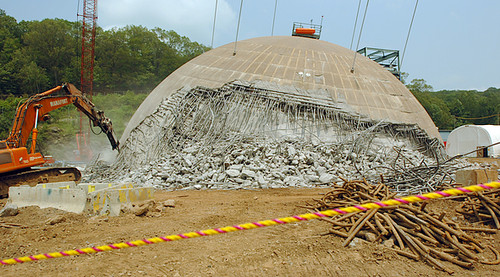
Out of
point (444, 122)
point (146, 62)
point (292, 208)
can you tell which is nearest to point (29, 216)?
point (292, 208)

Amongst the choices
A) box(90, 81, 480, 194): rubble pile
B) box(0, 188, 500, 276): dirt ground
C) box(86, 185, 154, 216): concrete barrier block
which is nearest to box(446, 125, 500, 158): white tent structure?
box(90, 81, 480, 194): rubble pile

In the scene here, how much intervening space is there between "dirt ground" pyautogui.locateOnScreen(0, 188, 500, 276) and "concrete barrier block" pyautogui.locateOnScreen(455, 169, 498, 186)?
101 cm

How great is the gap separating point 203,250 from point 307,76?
11.8 metres

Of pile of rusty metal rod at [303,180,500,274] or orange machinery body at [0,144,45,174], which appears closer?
pile of rusty metal rod at [303,180,500,274]

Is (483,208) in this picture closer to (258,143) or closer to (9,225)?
(258,143)

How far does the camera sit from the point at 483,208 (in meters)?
5.61

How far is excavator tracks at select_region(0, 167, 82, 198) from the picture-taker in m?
10.2

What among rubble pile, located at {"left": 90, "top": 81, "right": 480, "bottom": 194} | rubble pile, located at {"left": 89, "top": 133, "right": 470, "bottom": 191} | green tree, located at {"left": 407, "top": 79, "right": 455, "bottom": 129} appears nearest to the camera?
rubble pile, located at {"left": 89, "top": 133, "right": 470, "bottom": 191}

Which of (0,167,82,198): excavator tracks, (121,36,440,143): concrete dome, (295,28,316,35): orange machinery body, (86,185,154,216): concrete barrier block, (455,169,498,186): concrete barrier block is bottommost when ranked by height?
(0,167,82,198): excavator tracks

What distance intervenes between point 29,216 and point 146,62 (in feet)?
195

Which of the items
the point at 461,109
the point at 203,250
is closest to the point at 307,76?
the point at 203,250

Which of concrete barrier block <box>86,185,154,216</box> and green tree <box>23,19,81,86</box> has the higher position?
green tree <box>23,19,81,86</box>

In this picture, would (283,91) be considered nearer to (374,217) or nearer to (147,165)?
(147,165)

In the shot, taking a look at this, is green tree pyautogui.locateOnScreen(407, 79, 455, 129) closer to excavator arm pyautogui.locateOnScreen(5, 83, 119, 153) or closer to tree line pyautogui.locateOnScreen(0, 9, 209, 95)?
tree line pyautogui.locateOnScreen(0, 9, 209, 95)
